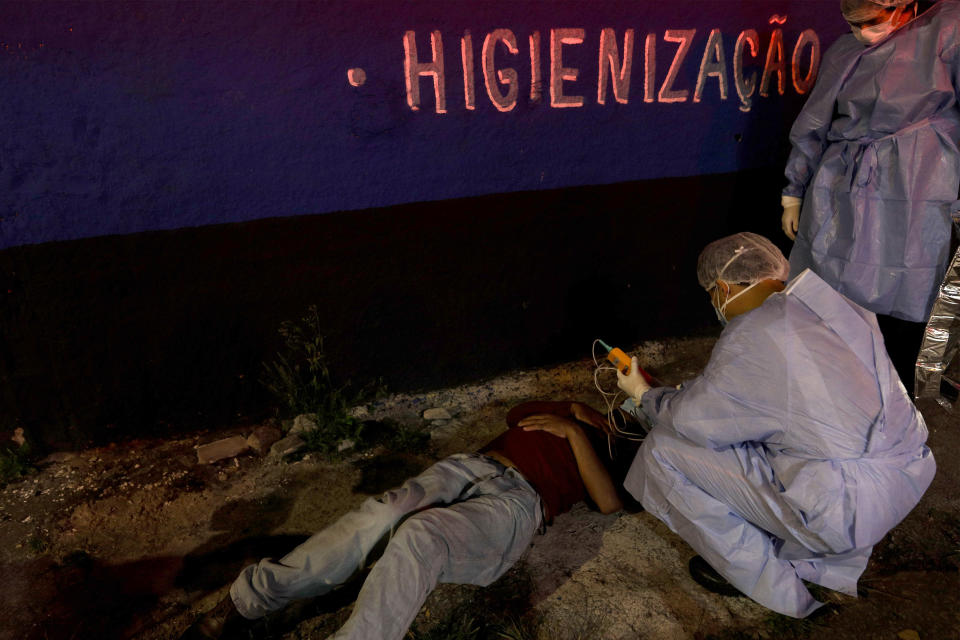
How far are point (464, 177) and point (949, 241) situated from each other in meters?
2.49

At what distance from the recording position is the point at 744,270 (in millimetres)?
2418

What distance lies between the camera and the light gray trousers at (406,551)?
6.86 ft

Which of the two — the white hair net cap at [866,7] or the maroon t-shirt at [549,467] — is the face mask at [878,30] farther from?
the maroon t-shirt at [549,467]

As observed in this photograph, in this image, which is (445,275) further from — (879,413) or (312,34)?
(879,413)

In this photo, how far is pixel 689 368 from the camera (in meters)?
4.46

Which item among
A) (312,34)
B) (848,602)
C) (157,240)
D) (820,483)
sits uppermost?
(312,34)

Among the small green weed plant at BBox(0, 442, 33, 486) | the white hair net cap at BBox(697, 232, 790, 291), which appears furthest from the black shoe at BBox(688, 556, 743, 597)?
the small green weed plant at BBox(0, 442, 33, 486)

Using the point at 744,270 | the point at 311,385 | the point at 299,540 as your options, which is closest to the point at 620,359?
the point at 744,270

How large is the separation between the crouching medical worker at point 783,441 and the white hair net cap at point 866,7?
4.72 feet

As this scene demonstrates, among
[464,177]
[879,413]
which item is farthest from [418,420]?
[879,413]

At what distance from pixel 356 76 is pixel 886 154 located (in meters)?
2.63

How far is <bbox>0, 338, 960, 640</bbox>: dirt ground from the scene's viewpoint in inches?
99.0

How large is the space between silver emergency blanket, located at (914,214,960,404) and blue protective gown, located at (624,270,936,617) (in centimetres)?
136

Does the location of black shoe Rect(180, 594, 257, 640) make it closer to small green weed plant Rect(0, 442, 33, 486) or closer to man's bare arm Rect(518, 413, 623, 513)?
man's bare arm Rect(518, 413, 623, 513)
